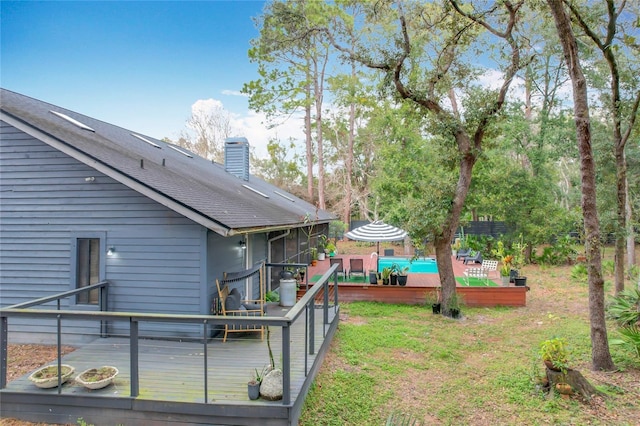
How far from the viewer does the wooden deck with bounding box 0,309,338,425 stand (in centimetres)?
389

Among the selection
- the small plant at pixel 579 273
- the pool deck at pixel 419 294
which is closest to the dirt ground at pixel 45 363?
the pool deck at pixel 419 294

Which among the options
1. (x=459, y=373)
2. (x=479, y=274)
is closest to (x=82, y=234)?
(x=459, y=373)

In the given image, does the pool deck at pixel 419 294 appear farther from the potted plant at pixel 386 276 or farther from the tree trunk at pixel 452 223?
the tree trunk at pixel 452 223

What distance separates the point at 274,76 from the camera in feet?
69.7

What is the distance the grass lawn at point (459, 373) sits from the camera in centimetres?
452

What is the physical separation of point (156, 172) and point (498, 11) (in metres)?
9.05

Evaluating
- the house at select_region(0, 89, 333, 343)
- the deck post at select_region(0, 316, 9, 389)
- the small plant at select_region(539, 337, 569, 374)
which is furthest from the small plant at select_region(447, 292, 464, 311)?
the deck post at select_region(0, 316, 9, 389)

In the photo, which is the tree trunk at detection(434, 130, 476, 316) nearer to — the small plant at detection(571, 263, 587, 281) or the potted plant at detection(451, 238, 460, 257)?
the small plant at detection(571, 263, 587, 281)

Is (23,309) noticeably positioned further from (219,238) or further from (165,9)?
(165,9)

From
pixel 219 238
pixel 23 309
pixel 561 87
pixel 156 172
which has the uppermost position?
pixel 561 87

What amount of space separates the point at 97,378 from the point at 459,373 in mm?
5392

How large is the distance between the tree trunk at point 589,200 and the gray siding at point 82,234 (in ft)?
20.3

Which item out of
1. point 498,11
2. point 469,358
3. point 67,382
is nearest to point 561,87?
point 498,11

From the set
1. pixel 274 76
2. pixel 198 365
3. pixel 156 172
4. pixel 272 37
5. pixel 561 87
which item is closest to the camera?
pixel 198 365
